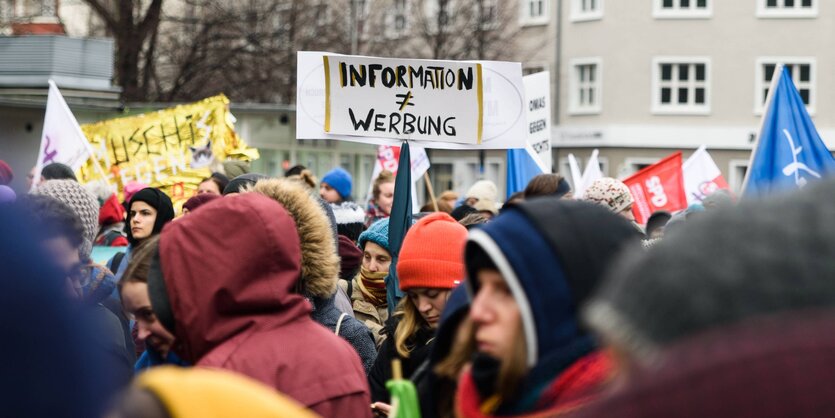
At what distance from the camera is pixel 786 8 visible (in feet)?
140

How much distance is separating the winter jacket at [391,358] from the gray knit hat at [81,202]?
1391 mm

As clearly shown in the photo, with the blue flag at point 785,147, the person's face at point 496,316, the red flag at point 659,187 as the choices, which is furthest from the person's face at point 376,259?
the red flag at point 659,187

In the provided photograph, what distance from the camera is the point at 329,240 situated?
173 inches

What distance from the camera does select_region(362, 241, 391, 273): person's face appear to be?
6.31 m

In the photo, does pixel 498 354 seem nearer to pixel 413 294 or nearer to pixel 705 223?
pixel 705 223

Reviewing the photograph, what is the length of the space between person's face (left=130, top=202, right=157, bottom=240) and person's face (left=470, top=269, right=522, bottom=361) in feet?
16.9

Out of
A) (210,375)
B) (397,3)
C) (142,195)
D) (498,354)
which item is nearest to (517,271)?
(498,354)

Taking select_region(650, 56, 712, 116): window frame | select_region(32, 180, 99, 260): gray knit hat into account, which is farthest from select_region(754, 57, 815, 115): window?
select_region(32, 180, 99, 260): gray knit hat

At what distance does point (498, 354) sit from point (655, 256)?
88cm

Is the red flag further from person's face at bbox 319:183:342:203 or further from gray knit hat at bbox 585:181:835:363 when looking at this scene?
gray knit hat at bbox 585:181:835:363

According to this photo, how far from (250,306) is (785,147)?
610 cm

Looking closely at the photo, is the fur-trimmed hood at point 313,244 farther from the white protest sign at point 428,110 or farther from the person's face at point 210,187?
the person's face at point 210,187

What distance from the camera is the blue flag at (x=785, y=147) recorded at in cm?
853

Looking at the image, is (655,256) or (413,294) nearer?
(655,256)
